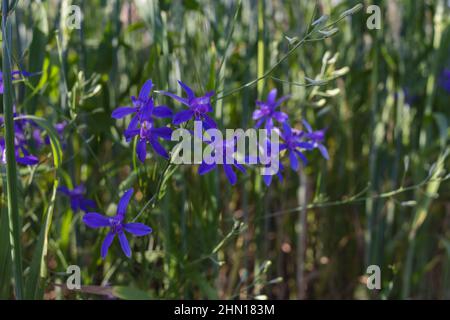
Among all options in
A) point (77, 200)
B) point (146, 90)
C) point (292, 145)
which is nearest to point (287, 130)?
point (292, 145)

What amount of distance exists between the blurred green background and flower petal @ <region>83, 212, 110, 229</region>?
0.11m

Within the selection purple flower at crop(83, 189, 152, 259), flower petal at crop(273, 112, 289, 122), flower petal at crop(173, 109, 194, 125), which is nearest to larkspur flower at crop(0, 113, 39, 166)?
purple flower at crop(83, 189, 152, 259)

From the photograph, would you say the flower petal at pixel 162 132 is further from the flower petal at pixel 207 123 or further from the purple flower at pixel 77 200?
the purple flower at pixel 77 200

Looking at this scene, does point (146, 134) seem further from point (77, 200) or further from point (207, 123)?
point (77, 200)

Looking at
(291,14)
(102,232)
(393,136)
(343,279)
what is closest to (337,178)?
(393,136)

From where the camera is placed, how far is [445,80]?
62.2 inches

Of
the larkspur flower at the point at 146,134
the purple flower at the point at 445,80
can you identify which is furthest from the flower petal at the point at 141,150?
the purple flower at the point at 445,80

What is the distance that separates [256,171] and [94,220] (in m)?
0.41

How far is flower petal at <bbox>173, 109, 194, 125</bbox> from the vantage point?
76 centimetres

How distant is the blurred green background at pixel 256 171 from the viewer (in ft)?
3.55

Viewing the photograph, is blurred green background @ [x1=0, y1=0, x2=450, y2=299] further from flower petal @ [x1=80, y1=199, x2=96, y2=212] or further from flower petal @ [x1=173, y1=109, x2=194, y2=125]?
flower petal @ [x1=173, y1=109, x2=194, y2=125]

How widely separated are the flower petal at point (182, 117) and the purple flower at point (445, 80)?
0.98 metres

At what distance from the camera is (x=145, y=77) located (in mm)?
1103
